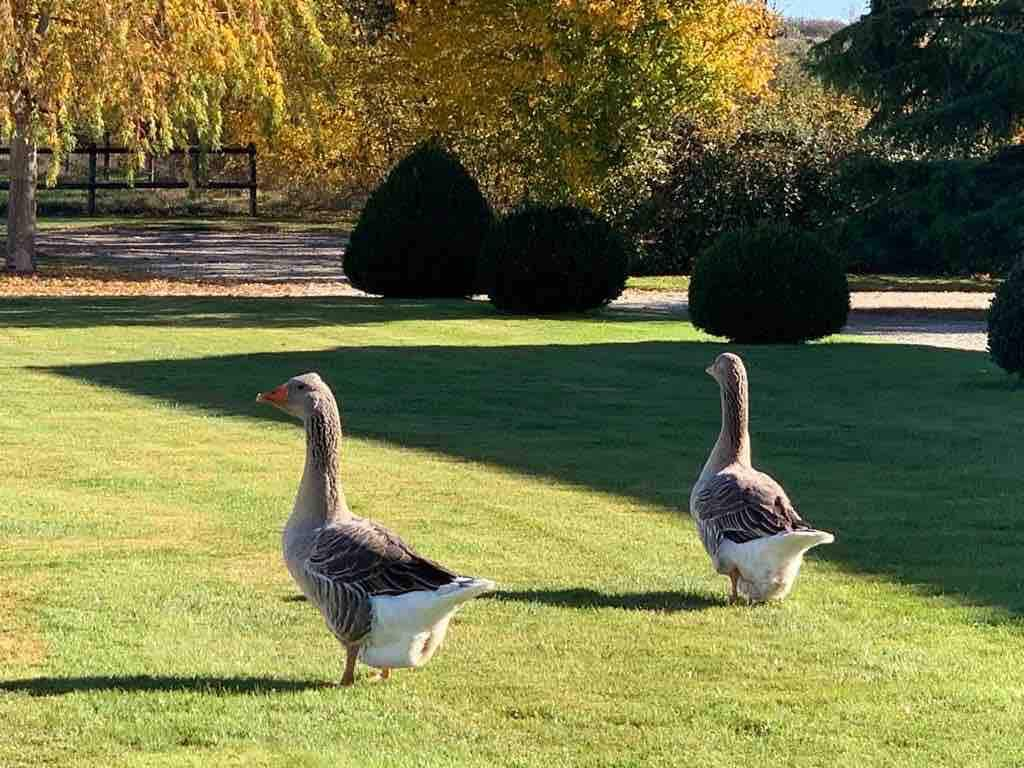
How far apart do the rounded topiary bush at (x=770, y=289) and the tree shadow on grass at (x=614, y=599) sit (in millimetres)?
15901

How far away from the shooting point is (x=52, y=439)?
15.5m

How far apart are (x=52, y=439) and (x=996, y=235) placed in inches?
861

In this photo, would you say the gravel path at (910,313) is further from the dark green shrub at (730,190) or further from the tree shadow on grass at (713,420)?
the dark green shrub at (730,190)

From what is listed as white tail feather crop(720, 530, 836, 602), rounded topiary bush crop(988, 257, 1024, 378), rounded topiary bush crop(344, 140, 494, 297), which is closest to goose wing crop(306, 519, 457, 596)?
white tail feather crop(720, 530, 836, 602)

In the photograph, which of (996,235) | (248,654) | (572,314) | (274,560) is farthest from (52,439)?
(996,235)

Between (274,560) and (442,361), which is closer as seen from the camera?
(274,560)

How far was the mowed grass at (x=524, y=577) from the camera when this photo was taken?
22.9ft

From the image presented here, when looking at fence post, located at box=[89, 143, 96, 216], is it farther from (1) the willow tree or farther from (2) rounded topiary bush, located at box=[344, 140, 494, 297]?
(2) rounded topiary bush, located at box=[344, 140, 494, 297]

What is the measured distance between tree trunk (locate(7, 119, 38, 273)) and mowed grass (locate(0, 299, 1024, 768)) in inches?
631

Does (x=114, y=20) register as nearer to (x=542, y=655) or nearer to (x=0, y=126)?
(x=0, y=126)

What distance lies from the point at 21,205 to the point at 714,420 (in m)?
22.3

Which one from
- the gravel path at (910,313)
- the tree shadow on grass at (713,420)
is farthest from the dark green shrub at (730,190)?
the tree shadow on grass at (713,420)

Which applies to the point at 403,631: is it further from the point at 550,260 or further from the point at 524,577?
the point at 550,260

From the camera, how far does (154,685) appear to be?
755cm
